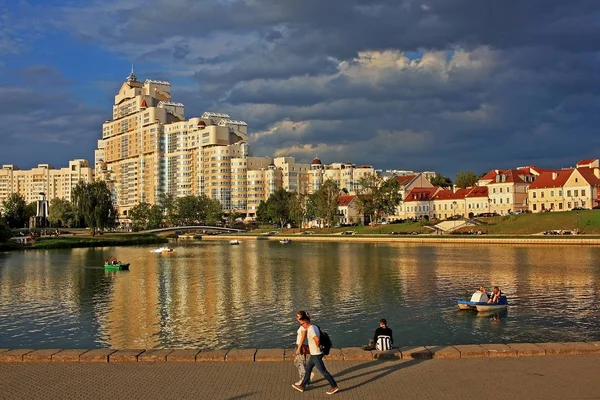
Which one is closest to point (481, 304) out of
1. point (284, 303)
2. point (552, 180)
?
point (284, 303)

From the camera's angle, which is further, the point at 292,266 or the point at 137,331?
the point at 292,266

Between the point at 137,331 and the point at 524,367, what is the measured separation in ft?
70.9

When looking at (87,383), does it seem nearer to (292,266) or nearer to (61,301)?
(61,301)

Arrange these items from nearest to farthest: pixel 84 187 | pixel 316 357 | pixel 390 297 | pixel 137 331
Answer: pixel 316 357 < pixel 137 331 < pixel 390 297 < pixel 84 187

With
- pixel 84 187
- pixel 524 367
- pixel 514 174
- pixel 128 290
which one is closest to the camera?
pixel 524 367

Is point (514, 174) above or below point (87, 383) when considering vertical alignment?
above

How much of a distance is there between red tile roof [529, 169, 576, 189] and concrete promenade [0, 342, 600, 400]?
488 feet

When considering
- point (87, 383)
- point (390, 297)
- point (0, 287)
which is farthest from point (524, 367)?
point (0, 287)

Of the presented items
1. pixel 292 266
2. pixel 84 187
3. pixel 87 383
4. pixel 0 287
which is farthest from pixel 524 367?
pixel 84 187

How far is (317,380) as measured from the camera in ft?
56.2

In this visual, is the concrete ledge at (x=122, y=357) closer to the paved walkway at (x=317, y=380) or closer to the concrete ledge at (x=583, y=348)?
the paved walkway at (x=317, y=380)

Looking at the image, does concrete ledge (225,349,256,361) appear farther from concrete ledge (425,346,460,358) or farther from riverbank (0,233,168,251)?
riverbank (0,233,168,251)

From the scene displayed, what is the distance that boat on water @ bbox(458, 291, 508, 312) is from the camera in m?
37.0

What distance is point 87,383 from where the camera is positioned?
16484 mm
